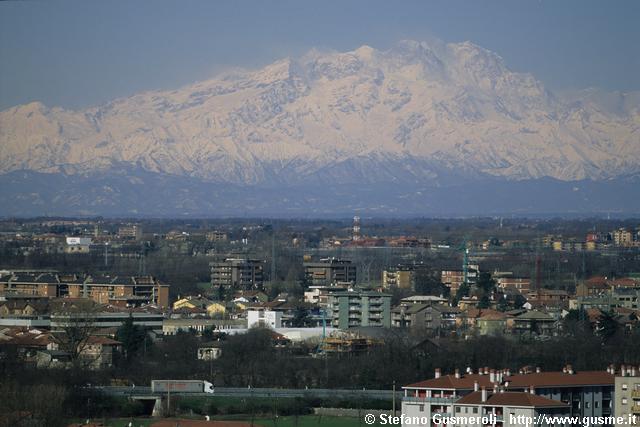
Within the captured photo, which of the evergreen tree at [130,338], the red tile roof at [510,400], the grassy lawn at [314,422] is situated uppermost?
the red tile roof at [510,400]

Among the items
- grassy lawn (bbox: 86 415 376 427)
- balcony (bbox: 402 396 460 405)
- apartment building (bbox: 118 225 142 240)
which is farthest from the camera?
apartment building (bbox: 118 225 142 240)

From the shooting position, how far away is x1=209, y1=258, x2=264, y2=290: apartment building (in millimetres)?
52625

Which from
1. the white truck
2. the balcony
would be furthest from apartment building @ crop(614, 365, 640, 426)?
the white truck

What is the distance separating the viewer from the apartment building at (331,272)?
52178 mm

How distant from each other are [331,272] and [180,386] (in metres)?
27.5

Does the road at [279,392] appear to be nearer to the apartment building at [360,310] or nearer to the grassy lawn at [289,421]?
the grassy lawn at [289,421]

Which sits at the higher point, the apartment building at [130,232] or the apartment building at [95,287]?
the apartment building at [130,232]

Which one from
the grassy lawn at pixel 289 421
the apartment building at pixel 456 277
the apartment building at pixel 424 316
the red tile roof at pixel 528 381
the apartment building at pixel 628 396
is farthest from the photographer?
the apartment building at pixel 456 277

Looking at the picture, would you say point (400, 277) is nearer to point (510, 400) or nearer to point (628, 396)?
point (628, 396)

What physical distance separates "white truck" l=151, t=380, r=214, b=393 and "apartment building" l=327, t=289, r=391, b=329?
12297 mm

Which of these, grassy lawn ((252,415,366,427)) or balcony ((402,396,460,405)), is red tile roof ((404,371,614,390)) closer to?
balcony ((402,396,460,405))

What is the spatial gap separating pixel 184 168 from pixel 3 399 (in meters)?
Result: 134

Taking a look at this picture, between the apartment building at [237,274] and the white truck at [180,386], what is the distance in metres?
25.5

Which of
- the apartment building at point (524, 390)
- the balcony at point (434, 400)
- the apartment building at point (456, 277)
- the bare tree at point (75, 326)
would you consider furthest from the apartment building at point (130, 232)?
the balcony at point (434, 400)
